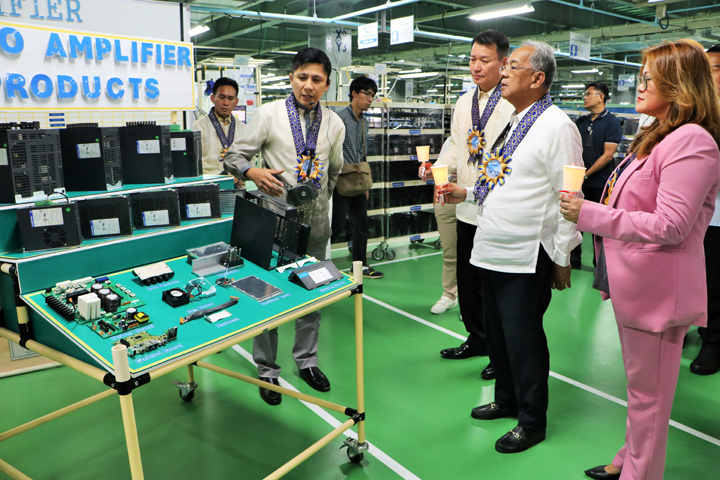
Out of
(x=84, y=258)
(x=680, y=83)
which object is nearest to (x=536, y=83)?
(x=680, y=83)

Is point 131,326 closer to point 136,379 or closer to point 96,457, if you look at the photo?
point 136,379

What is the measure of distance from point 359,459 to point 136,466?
1.15 meters

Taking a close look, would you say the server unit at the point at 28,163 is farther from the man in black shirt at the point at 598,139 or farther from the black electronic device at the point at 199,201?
the man in black shirt at the point at 598,139

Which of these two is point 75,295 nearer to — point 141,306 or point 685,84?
point 141,306

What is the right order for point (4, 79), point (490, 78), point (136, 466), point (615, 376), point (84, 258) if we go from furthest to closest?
1. point (615, 376)
2. point (490, 78)
3. point (4, 79)
4. point (84, 258)
5. point (136, 466)

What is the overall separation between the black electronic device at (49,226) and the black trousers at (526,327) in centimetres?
179

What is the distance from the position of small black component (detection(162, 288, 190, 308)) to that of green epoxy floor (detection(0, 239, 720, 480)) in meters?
0.88

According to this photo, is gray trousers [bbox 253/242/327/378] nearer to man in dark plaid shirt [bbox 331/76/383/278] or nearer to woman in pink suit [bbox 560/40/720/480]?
woman in pink suit [bbox 560/40/720/480]

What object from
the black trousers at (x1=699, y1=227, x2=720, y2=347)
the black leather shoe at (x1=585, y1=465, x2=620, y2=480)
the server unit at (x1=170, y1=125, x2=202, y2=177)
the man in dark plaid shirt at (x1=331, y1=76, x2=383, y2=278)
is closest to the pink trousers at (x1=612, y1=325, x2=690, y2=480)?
the black leather shoe at (x1=585, y1=465, x2=620, y2=480)

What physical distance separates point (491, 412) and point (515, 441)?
0.90ft

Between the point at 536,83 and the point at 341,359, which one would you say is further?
the point at 341,359

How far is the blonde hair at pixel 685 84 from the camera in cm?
157

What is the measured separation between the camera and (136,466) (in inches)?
57.2

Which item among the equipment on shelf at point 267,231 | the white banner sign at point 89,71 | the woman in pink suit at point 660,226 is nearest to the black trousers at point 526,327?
the woman in pink suit at point 660,226
